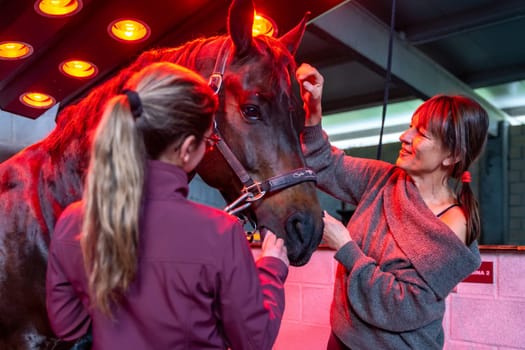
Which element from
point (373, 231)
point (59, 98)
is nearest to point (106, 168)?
point (373, 231)

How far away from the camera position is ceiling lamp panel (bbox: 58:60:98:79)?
8.39ft

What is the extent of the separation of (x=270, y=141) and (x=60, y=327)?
1.98 feet

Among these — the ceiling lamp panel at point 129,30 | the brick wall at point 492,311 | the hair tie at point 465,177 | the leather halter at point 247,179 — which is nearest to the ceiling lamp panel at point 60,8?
the ceiling lamp panel at point 129,30

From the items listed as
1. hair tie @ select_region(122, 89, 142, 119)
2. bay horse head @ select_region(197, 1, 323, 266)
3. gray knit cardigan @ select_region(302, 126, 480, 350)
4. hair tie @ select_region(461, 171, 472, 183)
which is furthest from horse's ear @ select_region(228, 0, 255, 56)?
hair tie @ select_region(461, 171, 472, 183)

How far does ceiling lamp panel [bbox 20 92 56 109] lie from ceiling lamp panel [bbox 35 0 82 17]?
756mm

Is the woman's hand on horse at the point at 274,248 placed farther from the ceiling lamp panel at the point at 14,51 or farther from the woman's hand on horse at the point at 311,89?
the ceiling lamp panel at the point at 14,51

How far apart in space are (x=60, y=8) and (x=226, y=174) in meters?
1.27

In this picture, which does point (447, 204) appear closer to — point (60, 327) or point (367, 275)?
point (367, 275)

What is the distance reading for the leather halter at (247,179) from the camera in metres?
1.21

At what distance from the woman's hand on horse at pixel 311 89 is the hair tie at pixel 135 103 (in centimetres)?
70

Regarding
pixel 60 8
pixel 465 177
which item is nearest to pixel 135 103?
pixel 465 177

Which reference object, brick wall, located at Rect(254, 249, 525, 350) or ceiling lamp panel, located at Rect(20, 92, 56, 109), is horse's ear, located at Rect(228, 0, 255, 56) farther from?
ceiling lamp panel, located at Rect(20, 92, 56, 109)

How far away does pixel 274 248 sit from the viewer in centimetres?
107

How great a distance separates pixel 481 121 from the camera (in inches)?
55.7
